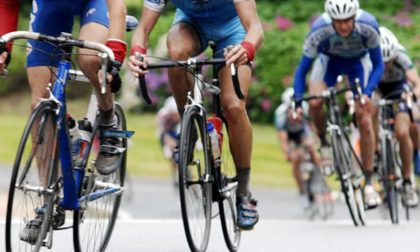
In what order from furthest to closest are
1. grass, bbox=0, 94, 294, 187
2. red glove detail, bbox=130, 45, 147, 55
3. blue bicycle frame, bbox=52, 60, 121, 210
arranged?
grass, bbox=0, 94, 294, 187 < red glove detail, bbox=130, 45, 147, 55 < blue bicycle frame, bbox=52, 60, 121, 210

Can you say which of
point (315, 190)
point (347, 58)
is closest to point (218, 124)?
point (347, 58)

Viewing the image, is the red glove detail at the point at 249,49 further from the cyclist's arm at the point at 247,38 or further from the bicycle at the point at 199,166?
the bicycle at the point at 199,166

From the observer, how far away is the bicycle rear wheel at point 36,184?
698 centimetres

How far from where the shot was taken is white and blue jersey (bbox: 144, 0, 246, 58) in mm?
8758

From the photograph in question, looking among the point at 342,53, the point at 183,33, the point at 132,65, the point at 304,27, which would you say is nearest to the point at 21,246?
the point at 132,65

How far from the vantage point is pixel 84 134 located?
794 cm

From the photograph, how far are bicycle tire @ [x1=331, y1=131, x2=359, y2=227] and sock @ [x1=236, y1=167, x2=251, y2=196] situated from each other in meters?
3.70

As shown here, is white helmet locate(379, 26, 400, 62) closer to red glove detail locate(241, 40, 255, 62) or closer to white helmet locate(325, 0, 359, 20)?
white helmet locate(325, 0, 359, 20)

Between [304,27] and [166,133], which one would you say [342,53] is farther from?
[304,27]

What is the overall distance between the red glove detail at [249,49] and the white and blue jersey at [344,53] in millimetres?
4596

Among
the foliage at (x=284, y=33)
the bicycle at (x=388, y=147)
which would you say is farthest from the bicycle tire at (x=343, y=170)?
the foliage at (x=284, y=33)

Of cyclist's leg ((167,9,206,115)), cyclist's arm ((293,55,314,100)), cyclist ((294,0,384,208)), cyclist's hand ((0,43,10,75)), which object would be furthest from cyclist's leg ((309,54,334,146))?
A: cyclist's hand ((0,43,10,75))

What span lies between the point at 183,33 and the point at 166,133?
456 inches

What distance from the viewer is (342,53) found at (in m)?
13.1
